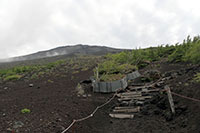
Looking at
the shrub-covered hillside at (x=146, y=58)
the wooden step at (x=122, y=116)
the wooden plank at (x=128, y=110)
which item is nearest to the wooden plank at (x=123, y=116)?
the wooden step at (x=122, y=116)

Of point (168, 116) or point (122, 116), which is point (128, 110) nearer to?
point (122, 116)

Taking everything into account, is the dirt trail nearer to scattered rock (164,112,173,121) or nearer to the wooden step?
scattered rock (164,112,173,121)

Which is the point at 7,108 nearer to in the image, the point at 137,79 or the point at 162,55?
the point at 137,79

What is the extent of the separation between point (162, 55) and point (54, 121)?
1712cm

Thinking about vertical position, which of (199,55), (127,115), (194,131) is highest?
(199,55)

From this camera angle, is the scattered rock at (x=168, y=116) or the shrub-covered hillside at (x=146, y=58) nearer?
the scattered rock at (x=168, y=116)

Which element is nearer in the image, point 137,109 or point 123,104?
point 137,109

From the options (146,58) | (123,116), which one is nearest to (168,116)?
(123,116)

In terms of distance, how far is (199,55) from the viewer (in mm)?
9391

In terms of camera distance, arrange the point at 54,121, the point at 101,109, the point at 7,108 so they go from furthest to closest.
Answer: the point at 101,109 < the point at 7,108 < the point at 54,121

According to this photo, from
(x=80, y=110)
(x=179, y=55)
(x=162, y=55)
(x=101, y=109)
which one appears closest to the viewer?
(x=80, y=110)

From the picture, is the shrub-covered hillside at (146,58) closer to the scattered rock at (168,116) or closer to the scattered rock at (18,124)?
the scattered rock at (168,116)

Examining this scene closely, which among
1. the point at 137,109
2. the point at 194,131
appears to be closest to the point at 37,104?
the point at 137,109

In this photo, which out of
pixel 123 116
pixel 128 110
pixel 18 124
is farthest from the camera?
pixel 128 110
